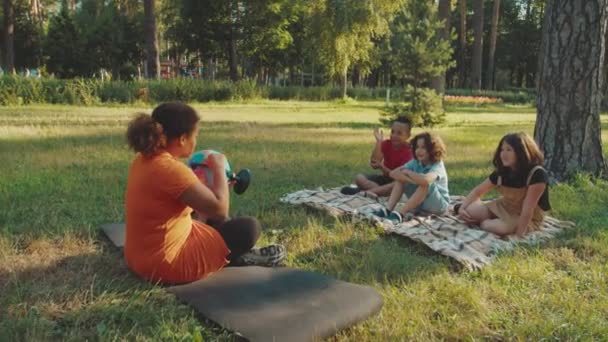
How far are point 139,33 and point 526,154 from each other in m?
41.4

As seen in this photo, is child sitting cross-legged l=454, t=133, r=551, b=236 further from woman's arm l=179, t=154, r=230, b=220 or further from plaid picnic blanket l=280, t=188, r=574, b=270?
woman's arm l=179, t=154, r=230, b=220

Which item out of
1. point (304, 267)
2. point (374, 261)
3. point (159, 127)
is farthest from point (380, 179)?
point (159, 127)

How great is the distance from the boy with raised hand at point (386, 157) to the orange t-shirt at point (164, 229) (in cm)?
302

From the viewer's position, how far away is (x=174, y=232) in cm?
342

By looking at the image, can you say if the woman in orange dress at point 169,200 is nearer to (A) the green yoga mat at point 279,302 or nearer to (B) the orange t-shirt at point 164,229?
(B) the orange t-shirt at point 164,229

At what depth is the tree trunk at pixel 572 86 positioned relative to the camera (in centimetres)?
703

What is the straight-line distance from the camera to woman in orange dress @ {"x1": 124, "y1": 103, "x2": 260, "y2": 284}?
127 inches

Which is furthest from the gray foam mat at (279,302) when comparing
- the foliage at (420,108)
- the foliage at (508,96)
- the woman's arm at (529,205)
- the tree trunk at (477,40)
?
the tree trunk at (477,40)

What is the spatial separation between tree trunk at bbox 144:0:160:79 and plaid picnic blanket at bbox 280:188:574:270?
21.1 m

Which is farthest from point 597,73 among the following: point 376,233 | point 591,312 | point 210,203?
point 210,203

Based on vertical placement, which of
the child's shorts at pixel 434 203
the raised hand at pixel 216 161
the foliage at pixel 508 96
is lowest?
the child's shorts at pixel 434 203

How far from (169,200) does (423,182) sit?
2820 mm

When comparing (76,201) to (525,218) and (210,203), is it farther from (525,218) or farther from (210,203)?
(525,218)

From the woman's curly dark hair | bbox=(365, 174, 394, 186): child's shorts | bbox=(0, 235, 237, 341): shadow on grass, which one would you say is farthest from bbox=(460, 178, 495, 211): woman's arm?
bbox=(0, 235, 237, 341): shadow on grass
